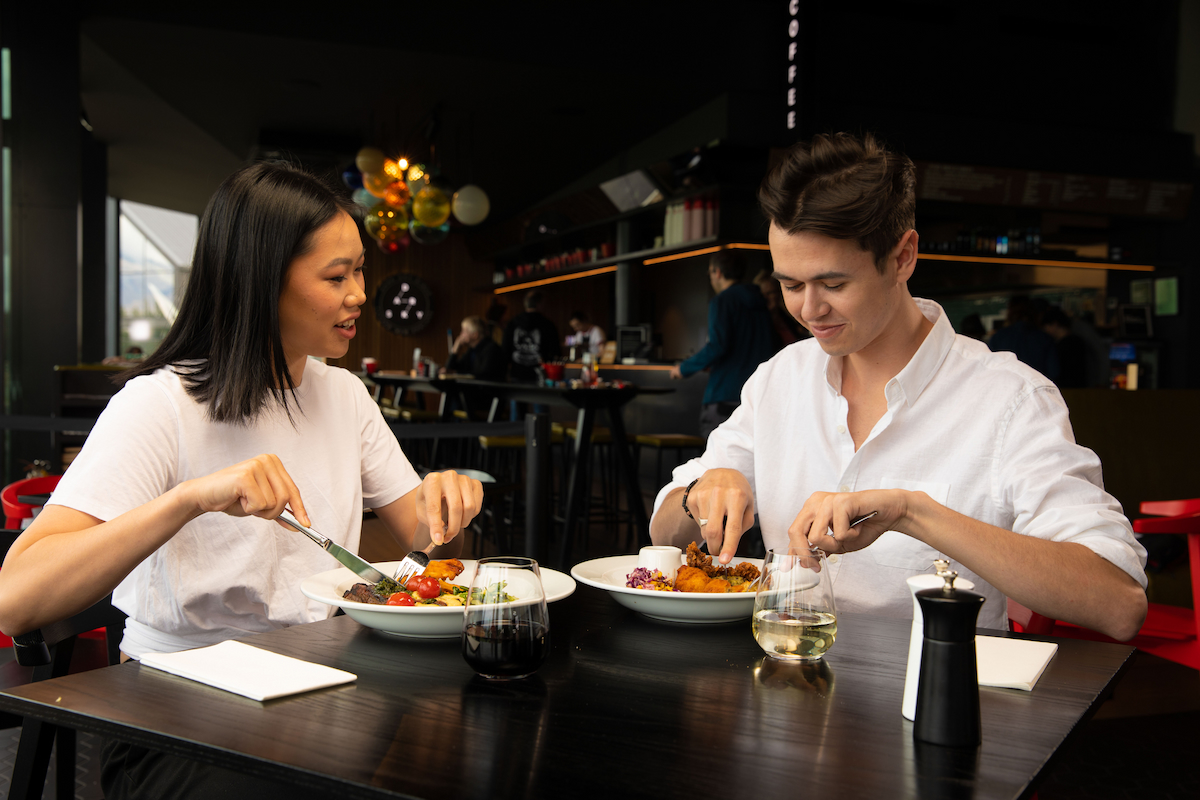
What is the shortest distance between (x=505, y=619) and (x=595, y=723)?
5.9 inches

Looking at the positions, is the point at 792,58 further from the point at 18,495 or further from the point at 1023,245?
the point at 18,495

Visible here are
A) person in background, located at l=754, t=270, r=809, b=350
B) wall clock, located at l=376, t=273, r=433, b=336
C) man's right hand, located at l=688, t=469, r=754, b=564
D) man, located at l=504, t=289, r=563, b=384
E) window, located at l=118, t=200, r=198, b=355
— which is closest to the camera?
man's right hand, located at l=688, t=469, r=754, b=564

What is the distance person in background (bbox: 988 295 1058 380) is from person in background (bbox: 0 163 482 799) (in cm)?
593

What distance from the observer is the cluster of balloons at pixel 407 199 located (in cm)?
707

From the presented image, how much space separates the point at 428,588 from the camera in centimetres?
115

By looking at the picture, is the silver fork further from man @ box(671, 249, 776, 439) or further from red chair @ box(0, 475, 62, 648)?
man @ box(671, 249, 776, 439)

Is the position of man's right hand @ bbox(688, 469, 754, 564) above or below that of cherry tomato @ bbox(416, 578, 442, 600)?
above

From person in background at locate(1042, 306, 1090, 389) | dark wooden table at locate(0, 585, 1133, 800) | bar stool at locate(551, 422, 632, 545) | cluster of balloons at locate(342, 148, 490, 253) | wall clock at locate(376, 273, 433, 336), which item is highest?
cluster of balloons at locate(342, 148, 490, 253)

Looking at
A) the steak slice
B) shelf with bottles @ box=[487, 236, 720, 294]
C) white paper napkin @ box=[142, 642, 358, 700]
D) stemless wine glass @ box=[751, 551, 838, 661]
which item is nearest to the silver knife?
the steak slice

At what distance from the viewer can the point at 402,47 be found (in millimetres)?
6453

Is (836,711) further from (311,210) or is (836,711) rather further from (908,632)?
(311,210)

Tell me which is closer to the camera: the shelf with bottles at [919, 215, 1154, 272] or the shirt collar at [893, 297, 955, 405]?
the shirt collar at [893, 297, 955, 405]

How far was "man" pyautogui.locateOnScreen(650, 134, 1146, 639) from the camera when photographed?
118 centimetres

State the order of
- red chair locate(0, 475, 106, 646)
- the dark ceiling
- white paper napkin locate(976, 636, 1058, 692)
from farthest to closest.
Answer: the dark ceiling, red chair locate(0, 475, 106, 646), white paper napkin locate(976, 636, 1058, 692)
